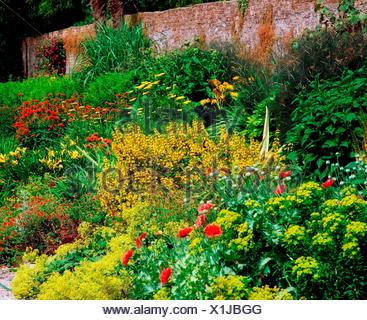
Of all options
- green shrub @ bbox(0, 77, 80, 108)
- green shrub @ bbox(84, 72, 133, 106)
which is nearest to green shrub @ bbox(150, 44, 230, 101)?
green shrub @ bbox(84, 72, 133, 106)

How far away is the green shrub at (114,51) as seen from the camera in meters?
14.6

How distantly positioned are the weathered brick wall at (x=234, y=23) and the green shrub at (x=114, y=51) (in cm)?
43

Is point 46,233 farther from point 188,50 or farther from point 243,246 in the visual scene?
point 188,50

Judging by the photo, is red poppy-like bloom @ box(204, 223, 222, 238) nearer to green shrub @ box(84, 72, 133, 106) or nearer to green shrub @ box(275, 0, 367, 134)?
green shrub @ box(275, 0, 367, 134)

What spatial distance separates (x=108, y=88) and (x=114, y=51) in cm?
244

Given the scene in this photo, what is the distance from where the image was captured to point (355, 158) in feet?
24.9

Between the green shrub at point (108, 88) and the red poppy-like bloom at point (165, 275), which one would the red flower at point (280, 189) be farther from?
the green shrub at point (108, 88)

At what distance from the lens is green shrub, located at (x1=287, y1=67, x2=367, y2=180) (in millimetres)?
7680

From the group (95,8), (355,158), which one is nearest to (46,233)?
(355,158)

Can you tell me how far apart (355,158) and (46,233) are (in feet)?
10.8

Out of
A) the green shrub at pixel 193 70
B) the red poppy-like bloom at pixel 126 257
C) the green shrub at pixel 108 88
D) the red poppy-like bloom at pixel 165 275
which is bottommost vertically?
the green shrub at pixel 108 88

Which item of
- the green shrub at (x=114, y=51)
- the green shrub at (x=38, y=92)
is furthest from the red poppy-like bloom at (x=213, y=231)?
the green shrub at (x=114, y=51)

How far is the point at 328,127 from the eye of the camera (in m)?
7.71

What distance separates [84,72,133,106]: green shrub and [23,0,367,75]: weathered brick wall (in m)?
1.74
